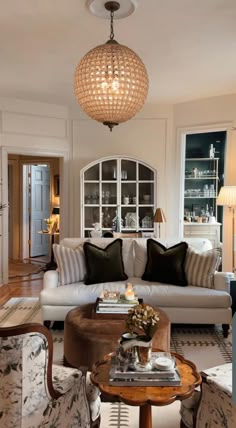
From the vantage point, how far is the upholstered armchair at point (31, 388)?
1580 mm

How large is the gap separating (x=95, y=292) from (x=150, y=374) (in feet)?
6.28

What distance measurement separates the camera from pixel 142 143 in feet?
20.0

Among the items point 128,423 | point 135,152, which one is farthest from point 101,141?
point 128,423

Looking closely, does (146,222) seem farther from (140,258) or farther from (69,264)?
(69,264)

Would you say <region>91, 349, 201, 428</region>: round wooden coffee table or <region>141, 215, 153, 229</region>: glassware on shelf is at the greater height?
<region>141, 215, 153, 229</region>: glassware on shelf

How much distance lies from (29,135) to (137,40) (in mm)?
2806

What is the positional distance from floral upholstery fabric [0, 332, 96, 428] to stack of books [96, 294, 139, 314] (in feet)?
4.39

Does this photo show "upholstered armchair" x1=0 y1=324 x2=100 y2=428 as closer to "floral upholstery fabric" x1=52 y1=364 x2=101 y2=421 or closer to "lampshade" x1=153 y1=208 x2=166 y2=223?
"floral upholstery fabric" x1=52 y1=364 x2=101 y2=421

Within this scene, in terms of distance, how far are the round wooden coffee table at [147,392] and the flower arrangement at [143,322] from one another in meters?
0.26

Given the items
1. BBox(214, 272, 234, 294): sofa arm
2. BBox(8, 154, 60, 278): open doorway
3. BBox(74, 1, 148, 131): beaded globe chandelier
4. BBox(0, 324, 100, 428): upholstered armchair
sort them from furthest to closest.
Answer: BBox(8, 154, 60, 278): open doorway
BBox(214, 272, 234, 294): sofa arm
BBox(74, 1, 148, 131): beaded globe chandelier
BBox(0, 324, 100, 428): upholstered armchair

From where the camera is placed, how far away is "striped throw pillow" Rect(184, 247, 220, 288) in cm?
391

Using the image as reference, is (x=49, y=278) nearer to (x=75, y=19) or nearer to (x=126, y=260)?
(x=126, y=260)

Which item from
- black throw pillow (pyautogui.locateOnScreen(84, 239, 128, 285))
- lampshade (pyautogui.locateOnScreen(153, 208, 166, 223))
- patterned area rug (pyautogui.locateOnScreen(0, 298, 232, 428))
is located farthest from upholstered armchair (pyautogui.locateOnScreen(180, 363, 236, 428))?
lampshade (pyautogui.locateOnScreen(153, 208, 166, 223))

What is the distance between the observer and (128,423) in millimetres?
2336
